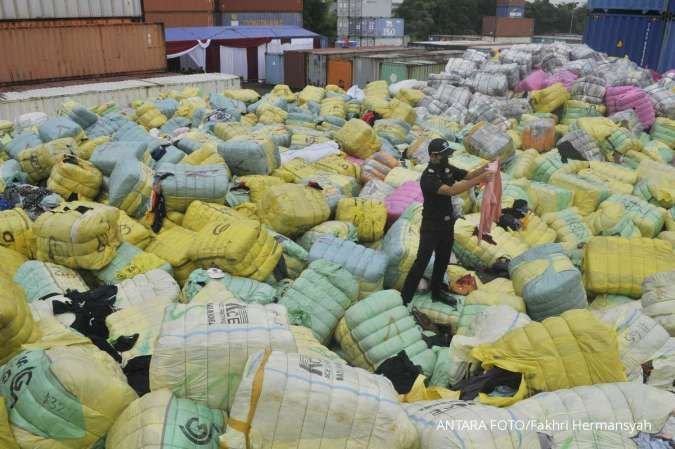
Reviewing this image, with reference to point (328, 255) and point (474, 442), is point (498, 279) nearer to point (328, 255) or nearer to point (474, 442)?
point (328, 255)

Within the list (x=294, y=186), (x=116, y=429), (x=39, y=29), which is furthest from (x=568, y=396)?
(x=39, y=29)

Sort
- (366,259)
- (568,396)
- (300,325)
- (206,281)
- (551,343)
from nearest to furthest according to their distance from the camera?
(568,396)
(551,343)
(300,325)
(206,281)
(366,259)

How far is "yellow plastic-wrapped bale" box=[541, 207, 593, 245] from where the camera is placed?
22.7 ft

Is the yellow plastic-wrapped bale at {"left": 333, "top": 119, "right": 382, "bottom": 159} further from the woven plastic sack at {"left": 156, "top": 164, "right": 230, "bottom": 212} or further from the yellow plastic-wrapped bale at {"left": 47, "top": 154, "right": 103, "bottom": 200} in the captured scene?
the yellow plastic-wrapped bale at {"left": 47, "top": 154, "right": 103, "bottom": 200}

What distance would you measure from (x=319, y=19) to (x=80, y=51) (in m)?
32.8

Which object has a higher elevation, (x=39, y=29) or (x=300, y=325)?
(x=39, y=29)

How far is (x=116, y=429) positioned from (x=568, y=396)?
9.10 feet

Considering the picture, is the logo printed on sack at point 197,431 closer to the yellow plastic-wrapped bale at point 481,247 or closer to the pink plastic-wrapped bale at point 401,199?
the yellow plastic-wrapped bale at point 481,247

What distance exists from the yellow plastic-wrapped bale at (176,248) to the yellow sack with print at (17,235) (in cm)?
118

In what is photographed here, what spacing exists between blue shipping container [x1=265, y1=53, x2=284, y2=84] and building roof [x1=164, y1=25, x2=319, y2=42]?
494cm

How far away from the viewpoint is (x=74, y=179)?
6.99 m

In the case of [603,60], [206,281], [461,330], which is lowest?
[461,330]

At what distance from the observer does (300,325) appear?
15.7 feet

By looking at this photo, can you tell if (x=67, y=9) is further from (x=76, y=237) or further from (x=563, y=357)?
(x=563, y=357)
